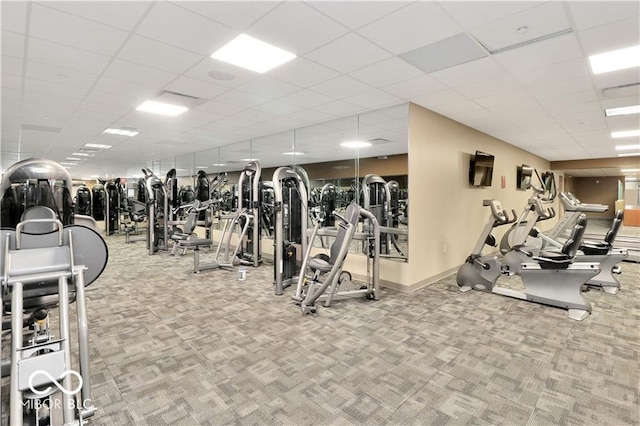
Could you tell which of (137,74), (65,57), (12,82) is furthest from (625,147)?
(12,82)

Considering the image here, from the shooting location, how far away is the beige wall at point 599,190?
18.7 metres

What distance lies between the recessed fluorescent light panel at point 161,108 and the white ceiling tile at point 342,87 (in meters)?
2.29

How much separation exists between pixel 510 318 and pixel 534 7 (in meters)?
3.06

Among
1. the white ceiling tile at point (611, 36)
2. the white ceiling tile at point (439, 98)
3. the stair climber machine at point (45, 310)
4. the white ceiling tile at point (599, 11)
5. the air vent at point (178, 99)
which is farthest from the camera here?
the air vent at point (178, 99)

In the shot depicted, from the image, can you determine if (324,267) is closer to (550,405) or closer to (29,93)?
(550,405)

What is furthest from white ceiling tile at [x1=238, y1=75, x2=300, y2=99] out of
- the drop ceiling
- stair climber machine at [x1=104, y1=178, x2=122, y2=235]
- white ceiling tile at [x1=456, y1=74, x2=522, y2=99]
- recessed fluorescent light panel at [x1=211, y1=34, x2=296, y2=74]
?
stair climber machine at [x1=104, y1=178, x2=122, y2=235]

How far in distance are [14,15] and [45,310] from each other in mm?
2220

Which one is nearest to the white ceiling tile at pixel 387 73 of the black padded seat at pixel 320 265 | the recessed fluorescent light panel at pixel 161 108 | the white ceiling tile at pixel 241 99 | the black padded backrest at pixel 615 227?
the white ceiling tile at pixel 241 99

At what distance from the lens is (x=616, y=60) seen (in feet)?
10.5

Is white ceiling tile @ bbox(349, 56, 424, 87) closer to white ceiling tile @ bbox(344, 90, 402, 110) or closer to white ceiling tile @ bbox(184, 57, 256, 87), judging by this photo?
white ceiling tile @ bbox(344, 90, 402, 110)

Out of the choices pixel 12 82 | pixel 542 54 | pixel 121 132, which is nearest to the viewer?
pixel 542 54

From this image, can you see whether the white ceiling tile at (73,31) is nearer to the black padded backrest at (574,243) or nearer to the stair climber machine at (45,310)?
the stair climber machine at (45,310)

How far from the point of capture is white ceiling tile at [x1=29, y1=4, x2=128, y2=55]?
97.6 inches

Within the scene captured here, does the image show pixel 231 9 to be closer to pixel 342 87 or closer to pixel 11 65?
pixel 342 87
